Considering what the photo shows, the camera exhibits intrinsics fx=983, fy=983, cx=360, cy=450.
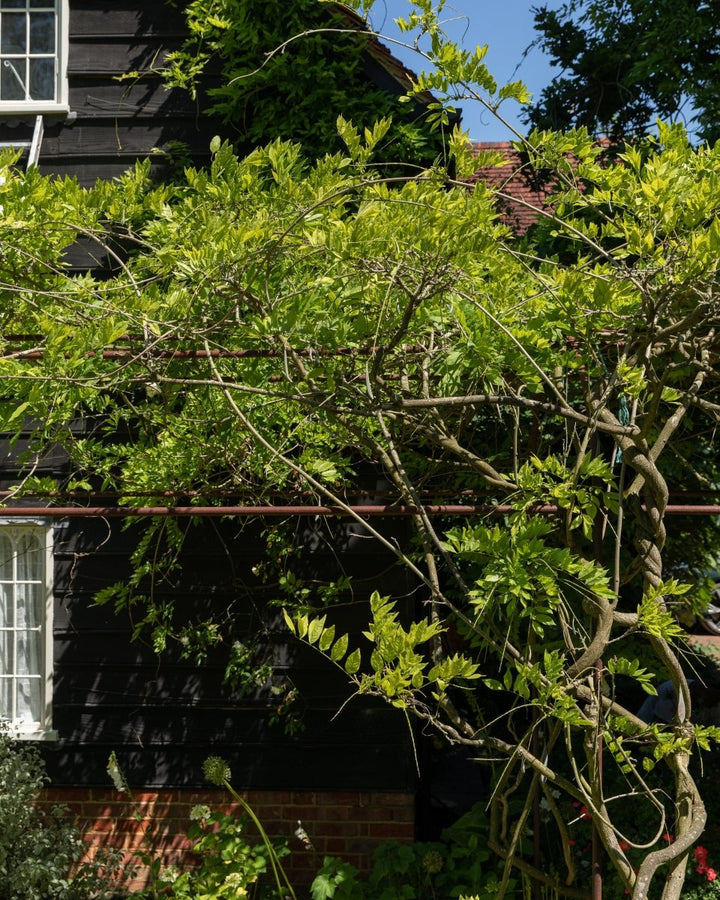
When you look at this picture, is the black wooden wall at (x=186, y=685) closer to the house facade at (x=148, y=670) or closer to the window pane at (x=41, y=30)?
the house facade at (x=148, y=670)

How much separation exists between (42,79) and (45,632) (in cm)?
358

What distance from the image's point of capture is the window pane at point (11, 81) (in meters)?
6.47

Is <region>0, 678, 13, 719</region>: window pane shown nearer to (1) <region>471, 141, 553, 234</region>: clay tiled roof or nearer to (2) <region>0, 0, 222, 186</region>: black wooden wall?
(2) <region>0, 0, 222, 186</region>: black wooden wall

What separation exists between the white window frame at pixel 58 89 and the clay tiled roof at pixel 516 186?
2.67 meters

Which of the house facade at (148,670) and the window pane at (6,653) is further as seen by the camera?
the window pane at (6,653)

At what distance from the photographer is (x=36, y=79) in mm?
6465

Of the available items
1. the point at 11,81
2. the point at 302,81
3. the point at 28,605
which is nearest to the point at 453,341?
the point at 302,81

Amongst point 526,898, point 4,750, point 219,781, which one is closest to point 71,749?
point 4,750

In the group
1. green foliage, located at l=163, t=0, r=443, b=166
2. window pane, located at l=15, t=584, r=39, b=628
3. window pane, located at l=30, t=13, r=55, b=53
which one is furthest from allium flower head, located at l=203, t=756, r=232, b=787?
window pane, located at l=30, t=13, r=55, b=53

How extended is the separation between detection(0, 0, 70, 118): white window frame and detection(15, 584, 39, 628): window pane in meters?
3.01

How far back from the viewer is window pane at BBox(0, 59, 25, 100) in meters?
6.47

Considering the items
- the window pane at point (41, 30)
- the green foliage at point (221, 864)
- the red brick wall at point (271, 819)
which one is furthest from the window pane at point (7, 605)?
the window pane at point (41, 30)

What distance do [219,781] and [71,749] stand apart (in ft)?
3.31

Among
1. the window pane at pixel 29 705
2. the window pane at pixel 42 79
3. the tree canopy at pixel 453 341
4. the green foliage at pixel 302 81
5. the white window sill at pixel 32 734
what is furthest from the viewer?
the window pane at pixel 42 79
